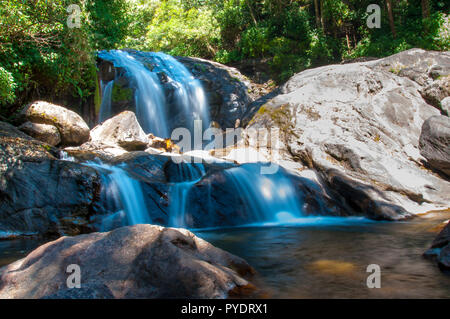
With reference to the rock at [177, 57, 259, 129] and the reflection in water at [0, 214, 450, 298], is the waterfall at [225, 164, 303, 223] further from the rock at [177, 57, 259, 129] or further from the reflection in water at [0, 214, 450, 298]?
the rock at [177, 57, 259, 129]

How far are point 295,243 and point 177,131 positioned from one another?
10.2m

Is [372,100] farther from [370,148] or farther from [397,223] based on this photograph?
[397,223]

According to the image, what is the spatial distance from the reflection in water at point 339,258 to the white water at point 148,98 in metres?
8.31

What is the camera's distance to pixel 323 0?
774 inches

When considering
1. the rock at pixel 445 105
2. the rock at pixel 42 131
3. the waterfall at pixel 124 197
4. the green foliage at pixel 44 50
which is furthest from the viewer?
the rock at pixel 445 105

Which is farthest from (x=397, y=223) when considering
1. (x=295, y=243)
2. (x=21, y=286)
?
(x=21, y=286)

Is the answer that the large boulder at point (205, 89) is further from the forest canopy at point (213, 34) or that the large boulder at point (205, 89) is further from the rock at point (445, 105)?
the rock at point (445, 105)

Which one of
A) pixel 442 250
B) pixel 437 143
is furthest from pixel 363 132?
pixel 442 250

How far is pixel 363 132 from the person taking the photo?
33.1 ft

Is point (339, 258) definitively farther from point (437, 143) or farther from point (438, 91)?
point (438, 91)

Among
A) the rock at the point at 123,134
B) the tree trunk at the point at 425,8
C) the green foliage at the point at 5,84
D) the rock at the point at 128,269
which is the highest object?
the tree trunk at the point at 425,8

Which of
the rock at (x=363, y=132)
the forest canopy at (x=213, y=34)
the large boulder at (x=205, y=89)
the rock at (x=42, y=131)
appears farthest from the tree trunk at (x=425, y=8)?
the rock at (x=42, y=131)

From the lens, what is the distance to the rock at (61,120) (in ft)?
33.2

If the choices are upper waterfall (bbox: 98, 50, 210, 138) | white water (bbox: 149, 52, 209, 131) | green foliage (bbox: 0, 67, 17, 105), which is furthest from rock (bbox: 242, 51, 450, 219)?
green foliage (bbox: 0, 67, 17, 105)
